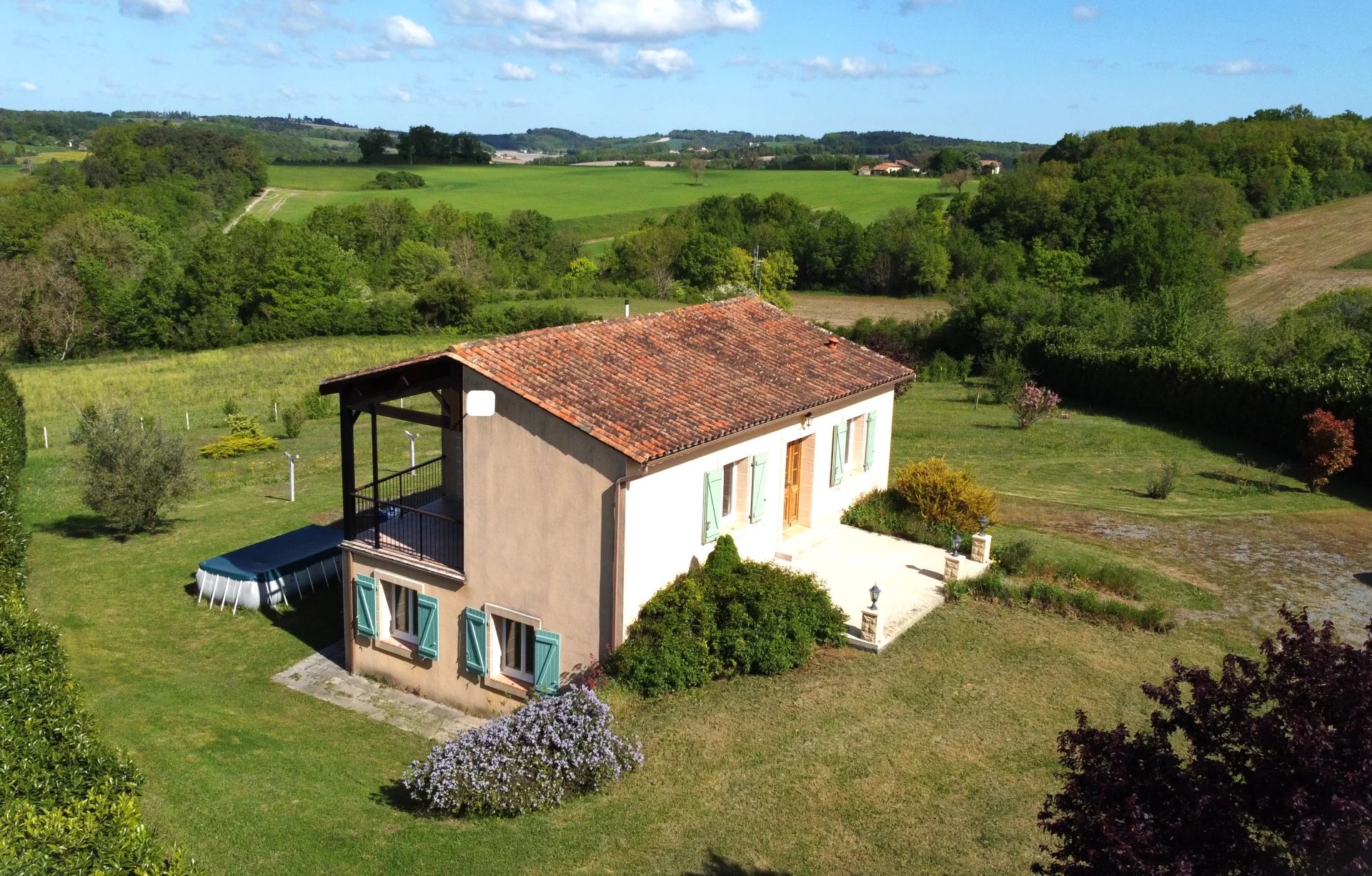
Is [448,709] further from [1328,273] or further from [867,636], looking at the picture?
[1328,273]

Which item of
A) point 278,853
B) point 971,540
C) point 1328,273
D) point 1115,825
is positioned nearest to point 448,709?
point 278,853

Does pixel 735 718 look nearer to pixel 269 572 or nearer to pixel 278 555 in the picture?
pixel 269 572

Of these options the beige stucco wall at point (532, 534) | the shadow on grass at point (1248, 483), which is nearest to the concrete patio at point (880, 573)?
the beige stucco wall at point (532, 534)

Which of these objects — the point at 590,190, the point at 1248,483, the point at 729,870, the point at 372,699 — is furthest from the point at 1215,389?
the point at 590,190

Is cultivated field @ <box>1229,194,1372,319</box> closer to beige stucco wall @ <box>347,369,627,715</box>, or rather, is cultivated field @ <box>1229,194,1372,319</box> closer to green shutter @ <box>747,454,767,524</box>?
green shutter @ <box>747,454,767,524</box>

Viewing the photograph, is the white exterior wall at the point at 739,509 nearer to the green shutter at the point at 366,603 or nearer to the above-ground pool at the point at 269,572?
the green shutter at the point at 366,603

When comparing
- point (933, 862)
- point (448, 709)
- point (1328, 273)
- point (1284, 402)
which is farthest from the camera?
point (1328, 273)
